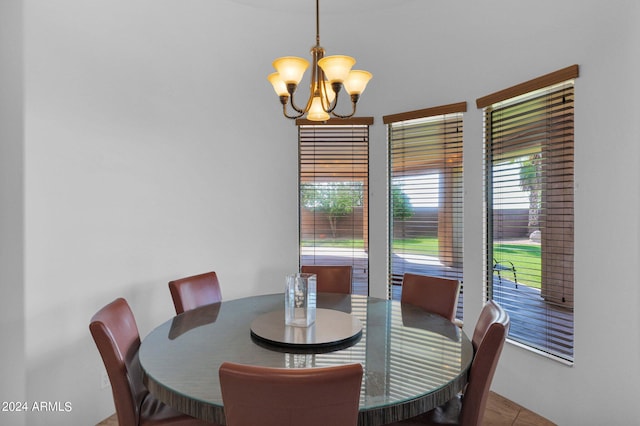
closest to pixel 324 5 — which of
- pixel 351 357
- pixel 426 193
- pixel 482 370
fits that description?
pixel 426 193

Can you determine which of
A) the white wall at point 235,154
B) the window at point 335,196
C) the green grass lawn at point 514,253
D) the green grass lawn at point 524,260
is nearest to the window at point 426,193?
the green grass lawn at point 514,253

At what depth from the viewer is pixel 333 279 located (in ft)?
9.23

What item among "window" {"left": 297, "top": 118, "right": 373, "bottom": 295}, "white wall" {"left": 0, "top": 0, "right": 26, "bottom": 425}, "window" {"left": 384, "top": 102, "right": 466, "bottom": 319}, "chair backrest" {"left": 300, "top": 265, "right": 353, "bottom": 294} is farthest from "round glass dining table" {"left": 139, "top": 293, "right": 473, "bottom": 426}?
"window" {"left": 297, "top": 118, "right": 373, "bottom": 295}

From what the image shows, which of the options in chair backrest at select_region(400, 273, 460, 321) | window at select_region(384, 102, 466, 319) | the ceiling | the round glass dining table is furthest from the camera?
the ceiling

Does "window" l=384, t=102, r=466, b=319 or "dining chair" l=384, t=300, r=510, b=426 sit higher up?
"window" l=384, t=102, r=466, b=319

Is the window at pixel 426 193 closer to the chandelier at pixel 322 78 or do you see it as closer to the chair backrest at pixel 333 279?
the chair backrest at pixel 333 279

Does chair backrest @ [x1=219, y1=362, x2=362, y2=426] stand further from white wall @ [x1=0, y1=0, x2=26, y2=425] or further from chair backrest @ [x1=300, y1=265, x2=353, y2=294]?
chair backrest @ [x1=300, y1=265, x2=353, y2=294]

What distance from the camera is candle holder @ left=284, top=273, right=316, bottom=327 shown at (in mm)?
1762

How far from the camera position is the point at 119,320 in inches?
64.1

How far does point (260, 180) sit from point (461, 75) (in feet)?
5.83

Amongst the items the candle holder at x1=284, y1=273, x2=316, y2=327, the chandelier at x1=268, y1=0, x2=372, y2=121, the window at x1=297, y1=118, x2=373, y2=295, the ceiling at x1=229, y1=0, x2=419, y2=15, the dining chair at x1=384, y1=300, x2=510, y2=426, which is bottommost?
the dining chair at x1=384, y1=300, x2=510, y2=426

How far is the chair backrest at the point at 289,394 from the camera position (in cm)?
99

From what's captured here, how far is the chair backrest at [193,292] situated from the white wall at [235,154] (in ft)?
1.51

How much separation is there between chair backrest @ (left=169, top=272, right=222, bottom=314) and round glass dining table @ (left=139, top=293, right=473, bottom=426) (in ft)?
0.59
